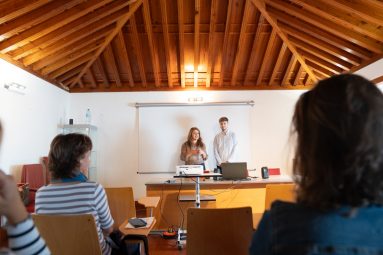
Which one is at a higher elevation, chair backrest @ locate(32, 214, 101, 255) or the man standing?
the man standing

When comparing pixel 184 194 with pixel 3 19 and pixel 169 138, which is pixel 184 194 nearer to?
pixel 169 138

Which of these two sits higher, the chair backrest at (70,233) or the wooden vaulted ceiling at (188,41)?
the wooden vaulted ceiling at (188,41)

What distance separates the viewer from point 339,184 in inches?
25.2

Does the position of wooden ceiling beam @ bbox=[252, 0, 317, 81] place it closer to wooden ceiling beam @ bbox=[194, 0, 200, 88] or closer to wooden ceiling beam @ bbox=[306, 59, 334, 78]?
Answer: wooden ceiling beam @ bbox=[306, 59, 334, 78]

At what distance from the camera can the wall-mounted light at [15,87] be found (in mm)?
3951

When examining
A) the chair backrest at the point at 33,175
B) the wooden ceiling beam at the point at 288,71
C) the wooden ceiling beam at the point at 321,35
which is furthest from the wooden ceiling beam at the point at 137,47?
the wooden ceiling beam at the point at 288,71

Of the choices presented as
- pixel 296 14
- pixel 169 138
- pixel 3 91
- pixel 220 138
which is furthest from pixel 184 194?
pixel 296 14

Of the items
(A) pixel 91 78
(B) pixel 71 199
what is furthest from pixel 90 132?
(B) pixel 71 199

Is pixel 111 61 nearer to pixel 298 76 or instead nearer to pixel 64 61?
pixel 64 61

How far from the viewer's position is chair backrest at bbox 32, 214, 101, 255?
147cm

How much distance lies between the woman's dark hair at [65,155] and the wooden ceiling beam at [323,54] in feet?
15.4

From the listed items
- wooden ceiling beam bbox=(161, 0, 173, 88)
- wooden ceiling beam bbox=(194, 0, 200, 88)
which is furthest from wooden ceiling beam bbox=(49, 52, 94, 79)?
wooden ceiling beam bbox=(194, 0, 200, 88)

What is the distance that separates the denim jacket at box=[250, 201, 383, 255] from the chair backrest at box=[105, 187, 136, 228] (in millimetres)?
2030

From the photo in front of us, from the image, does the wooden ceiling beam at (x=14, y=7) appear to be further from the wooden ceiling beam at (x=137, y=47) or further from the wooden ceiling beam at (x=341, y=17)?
the wooden ceiling beam at (x=341, y=17)
